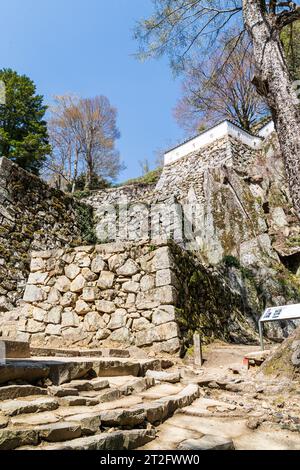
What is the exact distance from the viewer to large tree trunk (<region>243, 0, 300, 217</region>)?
4184 mm

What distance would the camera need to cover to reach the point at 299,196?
406 cm

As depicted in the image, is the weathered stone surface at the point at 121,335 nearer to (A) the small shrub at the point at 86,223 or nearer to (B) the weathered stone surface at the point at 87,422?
(B) the weathered stone surface at the point at 87,422

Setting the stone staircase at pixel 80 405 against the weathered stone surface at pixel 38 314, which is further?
the weathered stone surface at pixel 38 314

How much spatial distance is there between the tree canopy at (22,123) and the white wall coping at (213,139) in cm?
694

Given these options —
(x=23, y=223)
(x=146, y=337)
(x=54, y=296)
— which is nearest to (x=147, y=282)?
(x=146, y=337)

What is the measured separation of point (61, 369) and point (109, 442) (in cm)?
102

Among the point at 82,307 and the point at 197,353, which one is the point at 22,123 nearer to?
the point at 82,307

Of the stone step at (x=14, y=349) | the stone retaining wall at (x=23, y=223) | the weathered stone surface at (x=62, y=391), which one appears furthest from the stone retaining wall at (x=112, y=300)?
the weathered stone surface at (x=62, y=391)

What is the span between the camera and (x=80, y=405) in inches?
86.8

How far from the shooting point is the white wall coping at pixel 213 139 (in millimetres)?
17969

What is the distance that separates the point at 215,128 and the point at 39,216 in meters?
13.0

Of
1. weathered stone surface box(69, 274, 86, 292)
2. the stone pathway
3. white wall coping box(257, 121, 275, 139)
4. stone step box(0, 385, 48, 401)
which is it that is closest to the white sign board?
the stone pathway
